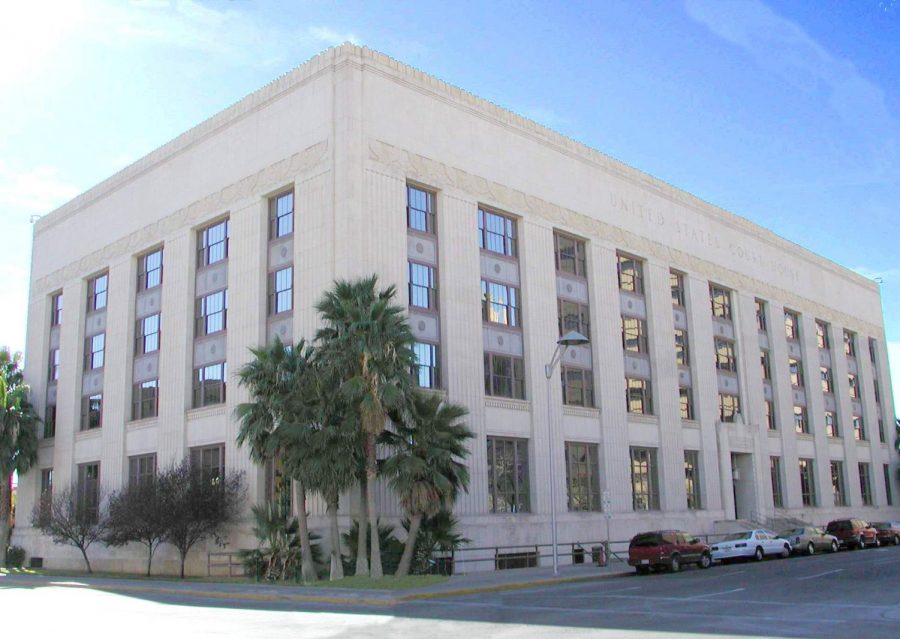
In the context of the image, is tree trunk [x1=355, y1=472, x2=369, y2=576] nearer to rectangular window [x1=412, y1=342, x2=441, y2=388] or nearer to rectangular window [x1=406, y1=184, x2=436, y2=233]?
rectangular window [x1=412, y1=342, x2=441, y2=388]

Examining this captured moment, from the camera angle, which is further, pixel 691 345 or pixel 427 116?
pixel 691 345

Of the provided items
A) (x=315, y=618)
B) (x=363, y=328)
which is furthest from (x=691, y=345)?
(x=315, y=618)

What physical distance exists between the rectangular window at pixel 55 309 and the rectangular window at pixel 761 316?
45.3 m

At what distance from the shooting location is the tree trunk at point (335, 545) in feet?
104

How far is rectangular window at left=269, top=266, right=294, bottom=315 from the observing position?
4066 centimetres

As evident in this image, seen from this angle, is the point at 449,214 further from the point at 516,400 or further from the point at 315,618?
the point at 315,618

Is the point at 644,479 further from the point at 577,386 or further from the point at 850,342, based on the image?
the point at 850,342

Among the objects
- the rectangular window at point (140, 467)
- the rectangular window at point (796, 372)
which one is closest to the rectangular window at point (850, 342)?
the rectangular window at point (796, 372)

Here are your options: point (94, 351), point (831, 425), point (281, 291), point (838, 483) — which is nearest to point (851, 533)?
point (838, 483)

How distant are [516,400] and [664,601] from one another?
67.7 ft

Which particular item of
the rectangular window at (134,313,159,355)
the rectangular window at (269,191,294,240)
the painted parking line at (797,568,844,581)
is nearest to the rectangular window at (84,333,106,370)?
the rectangular window at (134,313,159,355)

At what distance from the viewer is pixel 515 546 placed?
132ft

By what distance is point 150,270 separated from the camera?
164 ft

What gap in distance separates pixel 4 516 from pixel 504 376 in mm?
31141
